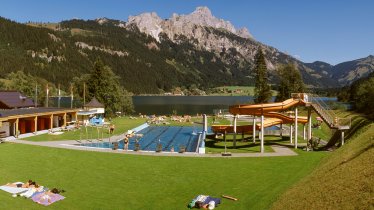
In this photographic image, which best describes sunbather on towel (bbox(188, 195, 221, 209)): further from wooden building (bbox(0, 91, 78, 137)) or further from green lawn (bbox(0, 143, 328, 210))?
wooden building (bbox(0, 91, 78, 137))

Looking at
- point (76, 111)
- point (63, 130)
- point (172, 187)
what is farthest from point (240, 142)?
point (76, 111)

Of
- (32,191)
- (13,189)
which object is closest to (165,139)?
(13,189)

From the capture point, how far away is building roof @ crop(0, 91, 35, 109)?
50844 mm

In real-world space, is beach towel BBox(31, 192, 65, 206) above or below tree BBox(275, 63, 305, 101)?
below

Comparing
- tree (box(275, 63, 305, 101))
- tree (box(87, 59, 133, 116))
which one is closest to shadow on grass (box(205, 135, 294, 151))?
tree (box(87, 59, 133, 116))

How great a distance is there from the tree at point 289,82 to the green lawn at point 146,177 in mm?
66269

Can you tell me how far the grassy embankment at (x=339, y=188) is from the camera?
14.4 meters

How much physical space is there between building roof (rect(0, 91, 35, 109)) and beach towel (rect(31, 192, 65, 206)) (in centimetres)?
3750

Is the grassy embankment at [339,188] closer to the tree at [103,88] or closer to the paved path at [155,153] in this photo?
the paved path at [155,153]

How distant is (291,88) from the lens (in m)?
95.8

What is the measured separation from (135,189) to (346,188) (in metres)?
11.4

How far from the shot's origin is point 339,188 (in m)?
16.0

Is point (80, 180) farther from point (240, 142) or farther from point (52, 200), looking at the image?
point (240, 142)

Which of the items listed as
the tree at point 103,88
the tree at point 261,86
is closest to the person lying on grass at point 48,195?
the tree at point 103,88
